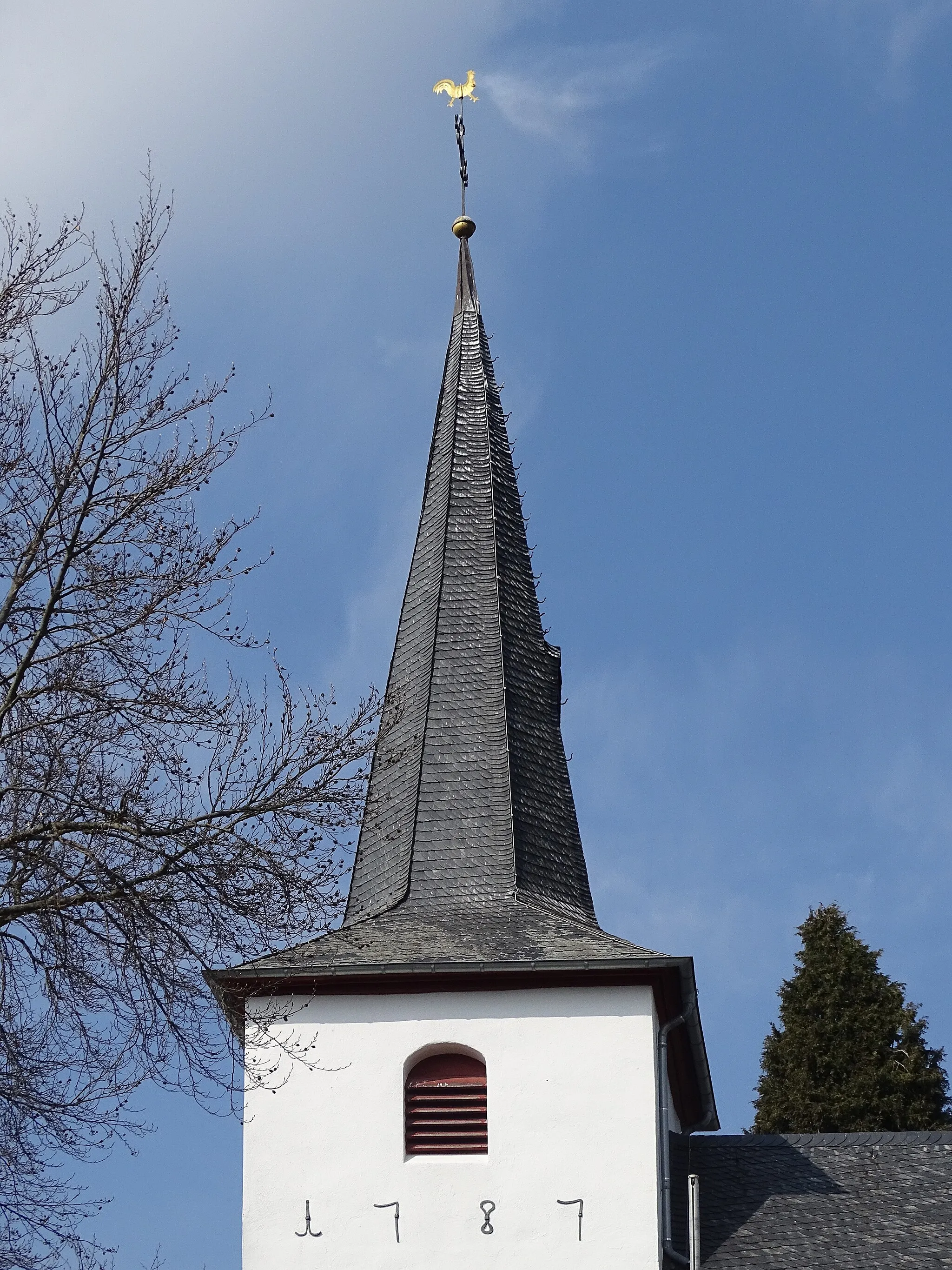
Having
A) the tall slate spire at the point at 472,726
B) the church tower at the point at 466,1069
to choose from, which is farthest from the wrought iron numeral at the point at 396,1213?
the tall slate spire at the point at 472,726

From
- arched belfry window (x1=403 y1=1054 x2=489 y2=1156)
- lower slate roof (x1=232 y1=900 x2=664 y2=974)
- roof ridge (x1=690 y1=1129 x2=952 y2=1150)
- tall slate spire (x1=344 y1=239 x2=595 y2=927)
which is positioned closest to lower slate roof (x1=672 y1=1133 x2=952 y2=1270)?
roof ridge (x1=690 y1=1129 x2=952 y2=1150)

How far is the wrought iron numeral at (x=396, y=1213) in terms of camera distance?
1585 cm

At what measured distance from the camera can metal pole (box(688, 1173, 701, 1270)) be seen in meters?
16.1

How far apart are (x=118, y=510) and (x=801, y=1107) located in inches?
672

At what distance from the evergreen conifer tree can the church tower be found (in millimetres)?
7527

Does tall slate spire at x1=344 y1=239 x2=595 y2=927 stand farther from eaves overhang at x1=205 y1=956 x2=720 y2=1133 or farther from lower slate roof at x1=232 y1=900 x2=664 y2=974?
eaves overhang at x1=205 y1=956 x2=720 y2=1133

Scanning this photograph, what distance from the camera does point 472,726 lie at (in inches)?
768

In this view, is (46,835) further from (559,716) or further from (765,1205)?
(559,716)

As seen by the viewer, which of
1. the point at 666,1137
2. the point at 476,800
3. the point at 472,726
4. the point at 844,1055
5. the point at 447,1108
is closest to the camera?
the point at 447,1108

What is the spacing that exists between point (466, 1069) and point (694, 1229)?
6.91 feet

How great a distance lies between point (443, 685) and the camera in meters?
19.9

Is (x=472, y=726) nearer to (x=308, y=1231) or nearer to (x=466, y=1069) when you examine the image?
(x=466, y=1069)

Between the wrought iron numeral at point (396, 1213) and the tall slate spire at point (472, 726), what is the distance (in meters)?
2.60

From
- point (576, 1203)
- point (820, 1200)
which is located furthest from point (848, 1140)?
point (576, 1203)
